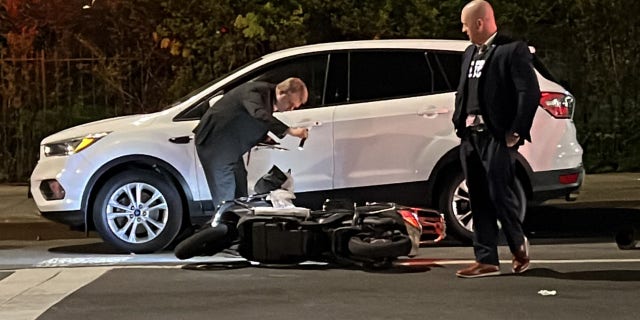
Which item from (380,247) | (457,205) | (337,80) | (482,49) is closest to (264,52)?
(337,80)

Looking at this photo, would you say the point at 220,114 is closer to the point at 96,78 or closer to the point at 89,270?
the point at 89,270

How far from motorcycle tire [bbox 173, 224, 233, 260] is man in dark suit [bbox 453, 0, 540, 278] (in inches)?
69.1

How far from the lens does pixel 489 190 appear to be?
25.5ft

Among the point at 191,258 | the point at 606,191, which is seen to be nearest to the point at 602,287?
the point at 191,258

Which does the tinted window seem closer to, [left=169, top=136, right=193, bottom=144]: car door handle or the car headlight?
[left=169, top=136, right=193, bottom=144]: car door handle

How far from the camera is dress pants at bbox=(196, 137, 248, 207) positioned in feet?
29.0

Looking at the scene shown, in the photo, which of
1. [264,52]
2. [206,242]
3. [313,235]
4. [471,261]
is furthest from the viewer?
[264,52]

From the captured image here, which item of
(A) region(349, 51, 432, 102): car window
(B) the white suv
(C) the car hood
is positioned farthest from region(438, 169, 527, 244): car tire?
(C) the car hood

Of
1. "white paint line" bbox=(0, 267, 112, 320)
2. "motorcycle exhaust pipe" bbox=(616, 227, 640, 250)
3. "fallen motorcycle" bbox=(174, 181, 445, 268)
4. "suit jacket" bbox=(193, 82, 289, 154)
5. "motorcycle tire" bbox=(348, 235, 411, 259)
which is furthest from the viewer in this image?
"motorcycle exhaust pipe" bbox=(616, 227, 640, 250)

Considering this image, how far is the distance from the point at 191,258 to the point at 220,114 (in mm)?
1138

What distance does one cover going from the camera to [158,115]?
966 centimetres

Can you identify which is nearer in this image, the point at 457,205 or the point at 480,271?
the point at 480,271

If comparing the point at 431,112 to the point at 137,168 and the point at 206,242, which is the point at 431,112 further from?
the point at 137,168

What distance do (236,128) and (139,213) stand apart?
4.08 feet
